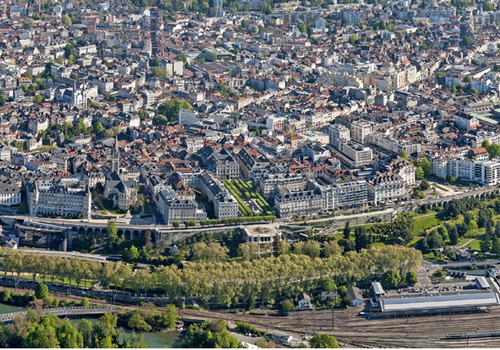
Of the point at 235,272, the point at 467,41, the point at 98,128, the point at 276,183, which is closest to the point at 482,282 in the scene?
the point at 235,272

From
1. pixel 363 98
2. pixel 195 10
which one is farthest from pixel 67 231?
pixel 195 10

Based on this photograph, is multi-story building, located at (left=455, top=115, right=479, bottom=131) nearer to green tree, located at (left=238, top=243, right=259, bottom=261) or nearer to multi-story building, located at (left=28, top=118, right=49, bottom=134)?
green tree, located at (left=238, top=243, right=259, bottom=261)

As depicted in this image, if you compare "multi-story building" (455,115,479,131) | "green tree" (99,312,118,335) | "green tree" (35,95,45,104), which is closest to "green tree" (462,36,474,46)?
"multi-story building" (455,115,479,131)

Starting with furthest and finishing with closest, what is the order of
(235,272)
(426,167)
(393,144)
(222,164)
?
(393,144) → (426,167) → (222,164) → (235,272)

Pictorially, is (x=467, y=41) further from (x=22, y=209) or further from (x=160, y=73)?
(x=22, y=209)

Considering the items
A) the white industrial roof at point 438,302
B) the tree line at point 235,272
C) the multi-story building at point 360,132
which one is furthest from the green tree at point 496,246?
the multi-story building at point 360,132

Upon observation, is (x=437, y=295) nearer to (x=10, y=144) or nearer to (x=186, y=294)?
(x=186, y=294)

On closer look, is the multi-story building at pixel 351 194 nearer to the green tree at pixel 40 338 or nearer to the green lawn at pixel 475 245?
the green lawn at pixel 475 245
